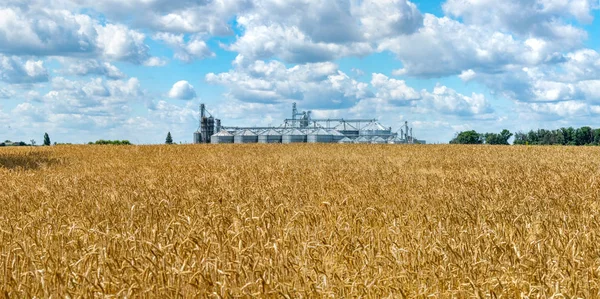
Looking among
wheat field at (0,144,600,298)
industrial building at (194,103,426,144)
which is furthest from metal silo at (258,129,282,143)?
wheat field at (0,144,600,298)

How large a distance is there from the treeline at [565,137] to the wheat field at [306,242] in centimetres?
11454

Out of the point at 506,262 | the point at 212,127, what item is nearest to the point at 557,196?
the point at 506,262

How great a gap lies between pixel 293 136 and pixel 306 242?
10852cm

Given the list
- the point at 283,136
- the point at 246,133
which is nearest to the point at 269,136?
the point at 283,136

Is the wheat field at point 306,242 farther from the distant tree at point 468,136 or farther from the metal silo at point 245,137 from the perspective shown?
the distant tree at point 468,136

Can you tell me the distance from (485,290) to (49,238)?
14.5ft

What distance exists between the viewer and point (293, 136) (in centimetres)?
11319

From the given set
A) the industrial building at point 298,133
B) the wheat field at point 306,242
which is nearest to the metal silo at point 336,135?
the industrial building at point 298,133

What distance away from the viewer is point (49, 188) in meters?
11.3

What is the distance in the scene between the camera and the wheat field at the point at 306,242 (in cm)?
386

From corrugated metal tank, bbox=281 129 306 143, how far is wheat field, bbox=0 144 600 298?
100853mm

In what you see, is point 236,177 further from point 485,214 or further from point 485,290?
point 485,290

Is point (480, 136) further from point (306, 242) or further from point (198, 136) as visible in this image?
point (306, 242)

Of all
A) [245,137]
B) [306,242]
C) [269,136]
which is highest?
[269,136]
